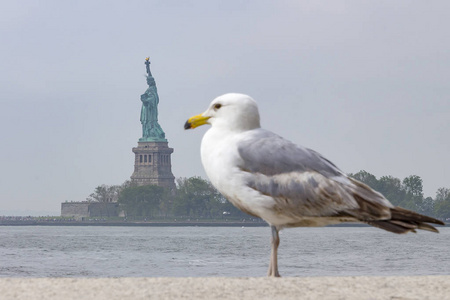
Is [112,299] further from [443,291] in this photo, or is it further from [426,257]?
[426,257]

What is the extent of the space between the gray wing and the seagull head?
0.17m

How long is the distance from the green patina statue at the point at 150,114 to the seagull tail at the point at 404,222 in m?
125

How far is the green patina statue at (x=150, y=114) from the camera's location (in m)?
131

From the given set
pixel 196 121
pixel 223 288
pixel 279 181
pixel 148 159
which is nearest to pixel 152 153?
pixel 148 159

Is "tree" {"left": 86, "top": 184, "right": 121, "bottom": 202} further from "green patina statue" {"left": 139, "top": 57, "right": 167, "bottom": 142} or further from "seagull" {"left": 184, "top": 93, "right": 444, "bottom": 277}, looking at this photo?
"seagull" {"left": 184, "top": 93, "right": 444, "bottom": 277}

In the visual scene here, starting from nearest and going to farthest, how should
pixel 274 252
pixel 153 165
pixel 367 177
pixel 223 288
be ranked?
pixel 223 288 < pixel 274 252 < pixel 367 177 < pixel 153 165

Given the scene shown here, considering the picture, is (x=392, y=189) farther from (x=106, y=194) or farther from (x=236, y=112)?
(x=236, y=112)

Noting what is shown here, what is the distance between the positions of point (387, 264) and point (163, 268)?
13.5 meters

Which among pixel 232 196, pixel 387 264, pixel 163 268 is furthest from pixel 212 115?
pixel 387 264

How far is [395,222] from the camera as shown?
5.45 m

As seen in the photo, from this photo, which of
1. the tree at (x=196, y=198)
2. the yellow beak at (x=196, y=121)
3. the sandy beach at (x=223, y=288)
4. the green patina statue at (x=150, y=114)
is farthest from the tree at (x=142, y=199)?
the sandy beach at (x=223, y=288)

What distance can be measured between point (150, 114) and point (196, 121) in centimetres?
12678

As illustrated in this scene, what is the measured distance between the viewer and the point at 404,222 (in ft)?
17.9

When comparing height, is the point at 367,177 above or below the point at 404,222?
above
